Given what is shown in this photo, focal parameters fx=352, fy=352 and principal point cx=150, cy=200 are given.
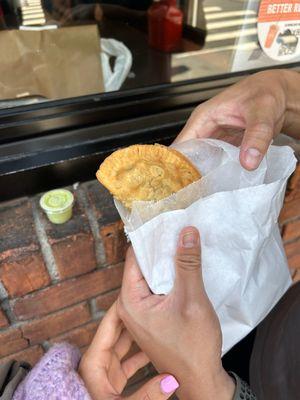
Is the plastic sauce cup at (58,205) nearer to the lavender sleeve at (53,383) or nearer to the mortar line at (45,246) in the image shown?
the mortar line at (45,246)

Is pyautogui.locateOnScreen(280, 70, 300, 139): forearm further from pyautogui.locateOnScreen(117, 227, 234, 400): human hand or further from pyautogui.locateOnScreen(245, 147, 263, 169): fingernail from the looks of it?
pyautogui.locateOnScreen(117, 227, 234, 400): human hand

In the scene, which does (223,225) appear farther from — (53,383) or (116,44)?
(116,44)

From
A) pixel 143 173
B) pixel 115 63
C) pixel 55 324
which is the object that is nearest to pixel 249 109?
pixel 143 173

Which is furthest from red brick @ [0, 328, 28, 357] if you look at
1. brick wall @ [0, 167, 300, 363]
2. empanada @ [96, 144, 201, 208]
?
empanada @ [96, 144, 201, 208]

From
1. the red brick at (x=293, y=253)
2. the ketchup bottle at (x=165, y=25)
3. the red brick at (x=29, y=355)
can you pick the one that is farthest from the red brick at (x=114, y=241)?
the ketchup bottle at (x=165, y=25)

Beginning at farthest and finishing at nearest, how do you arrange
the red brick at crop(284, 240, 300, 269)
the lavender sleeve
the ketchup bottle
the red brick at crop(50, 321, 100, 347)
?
the ketchup bottle < the red brick at crop(284, 240, 300, 269) < the red brick at crop(50, 321, 100, 347) < the lavender sleeve
